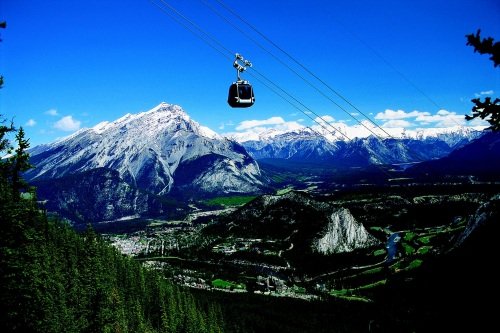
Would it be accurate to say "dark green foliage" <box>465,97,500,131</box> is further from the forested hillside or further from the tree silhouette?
the forested hillside

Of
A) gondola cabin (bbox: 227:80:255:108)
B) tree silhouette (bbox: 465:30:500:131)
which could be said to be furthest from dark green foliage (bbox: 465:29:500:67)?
gondola cabin (bbox: 227:80:255:108)

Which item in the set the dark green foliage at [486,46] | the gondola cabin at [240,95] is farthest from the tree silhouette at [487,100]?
the gondola cabin at [240,95]

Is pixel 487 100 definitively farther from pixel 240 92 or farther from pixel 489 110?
pixel 240 92

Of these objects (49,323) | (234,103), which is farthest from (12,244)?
(234,103)

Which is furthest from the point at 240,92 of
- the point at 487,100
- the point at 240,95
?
the point at 487,100

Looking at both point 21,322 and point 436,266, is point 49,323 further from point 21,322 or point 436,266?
point 436,266
